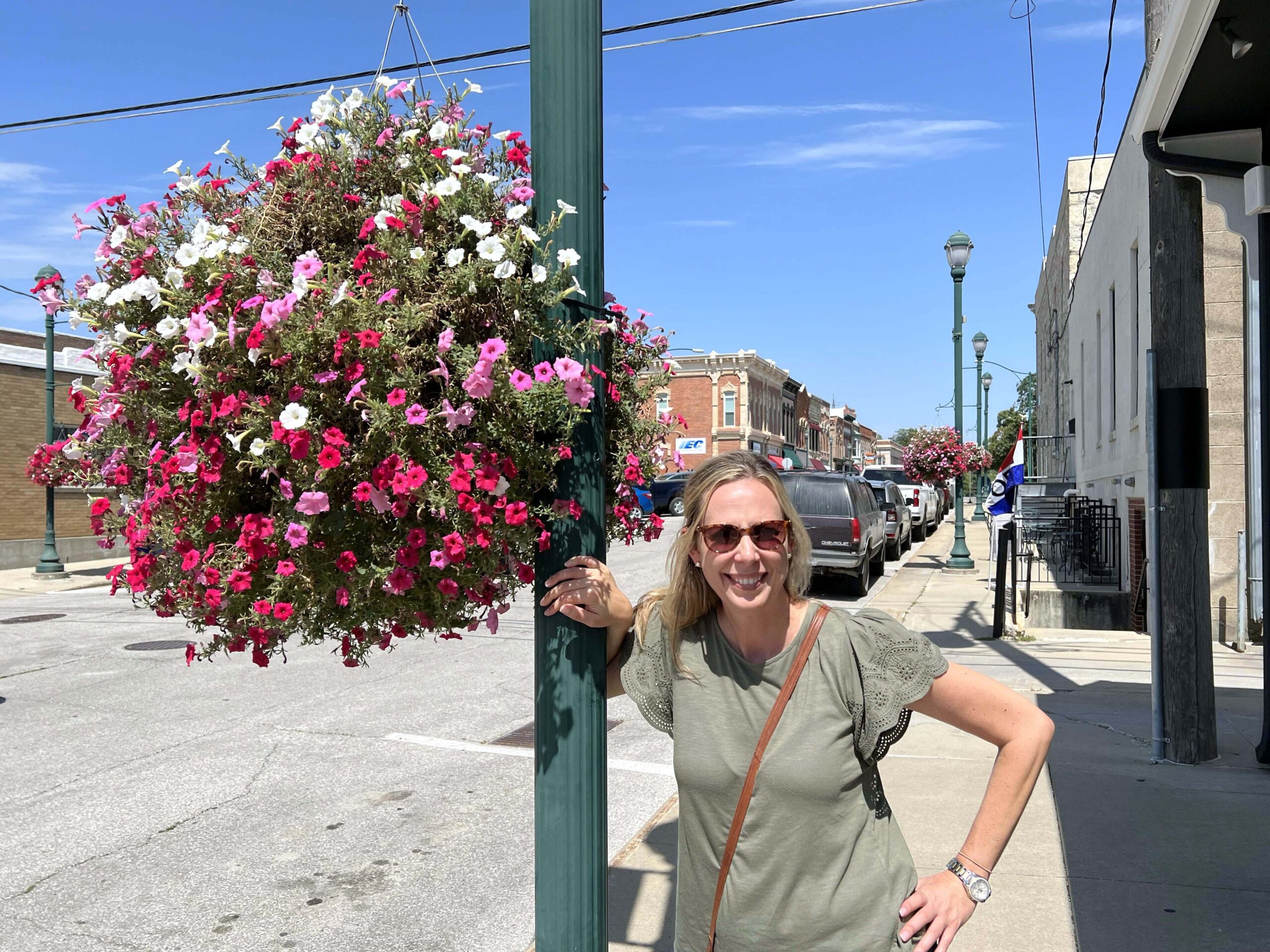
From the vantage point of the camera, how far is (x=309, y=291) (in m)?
2.08

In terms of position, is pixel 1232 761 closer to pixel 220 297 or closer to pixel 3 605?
pixel 220 297

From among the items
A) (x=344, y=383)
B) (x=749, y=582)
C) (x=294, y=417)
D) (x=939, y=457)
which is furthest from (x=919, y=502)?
(x=294, y=417)

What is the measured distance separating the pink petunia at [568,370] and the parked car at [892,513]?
2099cm

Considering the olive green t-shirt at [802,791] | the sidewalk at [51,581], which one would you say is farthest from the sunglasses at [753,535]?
the sidewalk at [51,581]

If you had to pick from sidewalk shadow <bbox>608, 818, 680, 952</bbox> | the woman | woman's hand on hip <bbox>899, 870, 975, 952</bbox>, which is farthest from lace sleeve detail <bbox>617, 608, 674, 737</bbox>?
sidewalk shadow <bbox>608, 818, 680, 952</bbox>

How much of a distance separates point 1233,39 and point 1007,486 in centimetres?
941

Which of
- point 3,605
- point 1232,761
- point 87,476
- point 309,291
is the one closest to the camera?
point 309,291

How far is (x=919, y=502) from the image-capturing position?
99.4 feet

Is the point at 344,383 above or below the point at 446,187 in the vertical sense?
below

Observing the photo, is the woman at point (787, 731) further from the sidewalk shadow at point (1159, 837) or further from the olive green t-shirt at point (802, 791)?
the sidewalk shadow at point (1159, 837)

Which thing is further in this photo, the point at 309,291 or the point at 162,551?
the point at 162,551

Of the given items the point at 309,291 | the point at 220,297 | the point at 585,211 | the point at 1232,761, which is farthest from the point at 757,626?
the point at 1232,761

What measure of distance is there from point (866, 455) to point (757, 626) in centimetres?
Result: 12623

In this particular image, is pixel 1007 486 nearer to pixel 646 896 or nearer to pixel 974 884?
pixel 646 896
